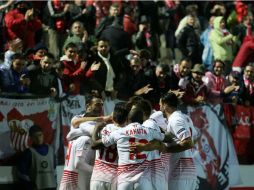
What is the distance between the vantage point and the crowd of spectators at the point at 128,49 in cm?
1659

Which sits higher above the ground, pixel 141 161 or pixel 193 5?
pixel 193 5

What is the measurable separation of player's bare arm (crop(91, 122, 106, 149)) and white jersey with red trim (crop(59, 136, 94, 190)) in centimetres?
68

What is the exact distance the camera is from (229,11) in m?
23.4

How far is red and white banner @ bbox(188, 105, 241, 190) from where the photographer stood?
58.2 ft

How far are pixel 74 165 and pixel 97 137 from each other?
928 mm

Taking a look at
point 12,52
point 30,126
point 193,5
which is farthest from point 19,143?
point 193,5

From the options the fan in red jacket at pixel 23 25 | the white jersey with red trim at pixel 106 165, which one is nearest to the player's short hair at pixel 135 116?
the white jersey with red trim at pixel 106 165

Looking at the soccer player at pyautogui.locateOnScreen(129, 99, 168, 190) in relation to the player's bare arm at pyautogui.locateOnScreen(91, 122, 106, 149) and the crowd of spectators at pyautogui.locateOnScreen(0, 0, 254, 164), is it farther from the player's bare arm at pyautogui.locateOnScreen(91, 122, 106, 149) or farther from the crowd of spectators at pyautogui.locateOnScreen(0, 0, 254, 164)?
the crowd of spectators at pyautogui.locateOnScreen(0, 0, 254, 164)

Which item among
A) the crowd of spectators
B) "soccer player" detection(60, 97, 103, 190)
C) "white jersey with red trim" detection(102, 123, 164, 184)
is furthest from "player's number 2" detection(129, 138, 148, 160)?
the crowd of spectators

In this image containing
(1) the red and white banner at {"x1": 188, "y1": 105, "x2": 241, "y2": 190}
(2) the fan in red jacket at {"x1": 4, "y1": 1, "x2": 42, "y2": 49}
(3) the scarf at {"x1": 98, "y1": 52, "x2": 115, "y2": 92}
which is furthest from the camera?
(2) the fan in red jacket at {"x1": 4, "y1": 1, "x2": 42, "y2": 49}

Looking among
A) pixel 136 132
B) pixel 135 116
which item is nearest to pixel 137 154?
pixel 136 132

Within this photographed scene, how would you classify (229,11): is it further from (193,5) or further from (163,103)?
(163,103)

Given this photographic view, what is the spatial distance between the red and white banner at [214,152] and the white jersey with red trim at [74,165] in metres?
3.97

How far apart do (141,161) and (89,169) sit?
4.45 feet
